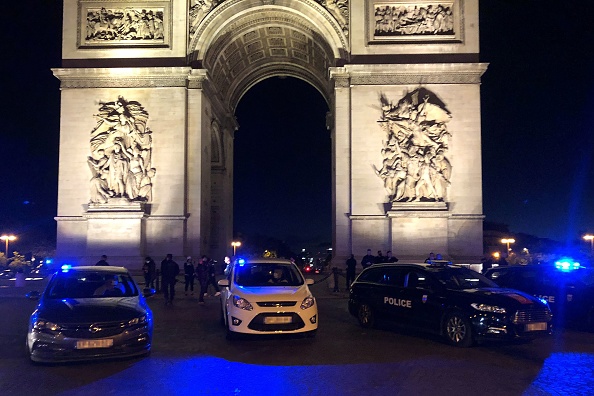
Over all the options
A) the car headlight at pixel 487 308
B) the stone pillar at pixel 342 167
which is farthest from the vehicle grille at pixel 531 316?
the stone pillar at pixel 342 167

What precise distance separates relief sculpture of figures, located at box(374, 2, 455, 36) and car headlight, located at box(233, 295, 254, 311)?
15937mm

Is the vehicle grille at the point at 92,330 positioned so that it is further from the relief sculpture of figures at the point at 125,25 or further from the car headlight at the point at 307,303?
the relief sculpture of figures at the point at 125,25

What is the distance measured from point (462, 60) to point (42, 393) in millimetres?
20511

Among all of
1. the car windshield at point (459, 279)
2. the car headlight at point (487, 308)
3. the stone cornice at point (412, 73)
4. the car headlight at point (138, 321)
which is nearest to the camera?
the car headlight at point (138, 321)

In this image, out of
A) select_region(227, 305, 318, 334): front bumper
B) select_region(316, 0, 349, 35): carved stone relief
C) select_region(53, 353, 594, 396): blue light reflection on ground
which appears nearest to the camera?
select_region(53, 353, 594, 396): blue light reflection on ground

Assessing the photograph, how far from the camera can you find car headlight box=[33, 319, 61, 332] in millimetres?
8625

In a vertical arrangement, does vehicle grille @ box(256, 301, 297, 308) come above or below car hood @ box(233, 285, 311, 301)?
below

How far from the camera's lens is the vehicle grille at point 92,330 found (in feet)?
28.2

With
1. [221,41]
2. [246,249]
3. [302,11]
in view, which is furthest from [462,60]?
[246,249]

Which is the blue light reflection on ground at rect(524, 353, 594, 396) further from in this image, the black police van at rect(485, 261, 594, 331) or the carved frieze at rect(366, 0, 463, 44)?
the carved frieze at rect(366, 0, 463, 44)

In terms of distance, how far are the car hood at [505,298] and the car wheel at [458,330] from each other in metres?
0.45

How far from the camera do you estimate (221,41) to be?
85.9 feet

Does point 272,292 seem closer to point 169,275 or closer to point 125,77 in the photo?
point 169,275

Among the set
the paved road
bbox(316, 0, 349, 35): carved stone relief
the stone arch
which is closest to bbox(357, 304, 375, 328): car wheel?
the paved road
